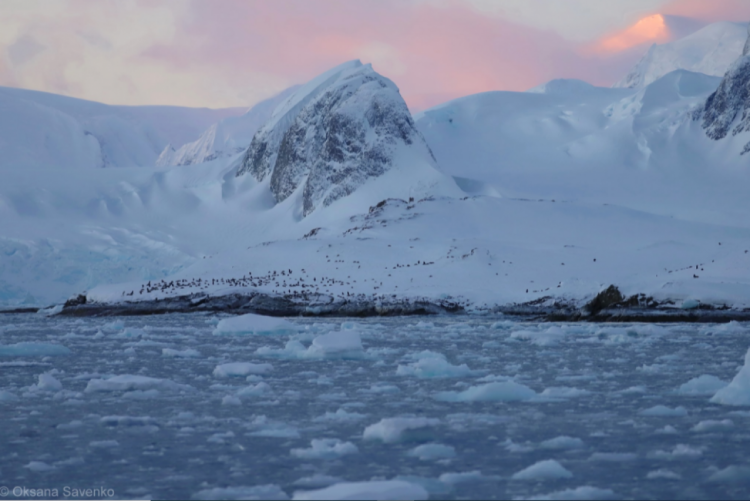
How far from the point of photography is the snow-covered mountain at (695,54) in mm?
163125

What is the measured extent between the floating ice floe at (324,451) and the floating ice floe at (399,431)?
1.35 feet

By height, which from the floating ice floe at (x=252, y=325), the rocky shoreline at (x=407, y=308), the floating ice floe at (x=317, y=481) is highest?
the rocky shoreline at (x=407, y=308)

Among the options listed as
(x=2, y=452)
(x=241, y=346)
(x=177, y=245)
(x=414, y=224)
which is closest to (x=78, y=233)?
(x=177, y=245)

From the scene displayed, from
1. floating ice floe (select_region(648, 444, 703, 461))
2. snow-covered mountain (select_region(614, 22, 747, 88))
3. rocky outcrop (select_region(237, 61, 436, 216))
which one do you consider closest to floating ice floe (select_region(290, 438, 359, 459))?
floating ice floe (select_region(648, 444, 703, 461))

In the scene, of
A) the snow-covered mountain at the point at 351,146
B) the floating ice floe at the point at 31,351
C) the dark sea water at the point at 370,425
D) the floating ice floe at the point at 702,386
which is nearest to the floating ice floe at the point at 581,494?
the dark sea water at the point at 370,425

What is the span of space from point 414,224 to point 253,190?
172 feet

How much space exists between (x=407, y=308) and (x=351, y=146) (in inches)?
2092

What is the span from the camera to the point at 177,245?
80.6 metres

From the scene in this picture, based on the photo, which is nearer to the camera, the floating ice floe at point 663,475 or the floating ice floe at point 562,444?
the floating ice floe at point 663,475

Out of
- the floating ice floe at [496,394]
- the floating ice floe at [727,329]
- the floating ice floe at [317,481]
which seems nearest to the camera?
the floating ice floe at [317,481]

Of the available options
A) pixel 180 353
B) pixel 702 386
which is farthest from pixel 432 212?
pixel 702 386

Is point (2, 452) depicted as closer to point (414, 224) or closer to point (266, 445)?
point (266, 445)

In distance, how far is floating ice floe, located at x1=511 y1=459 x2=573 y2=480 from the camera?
23.4 ft

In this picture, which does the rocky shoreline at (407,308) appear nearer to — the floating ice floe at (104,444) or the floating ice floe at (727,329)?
the floating ice floe at (727,329)
